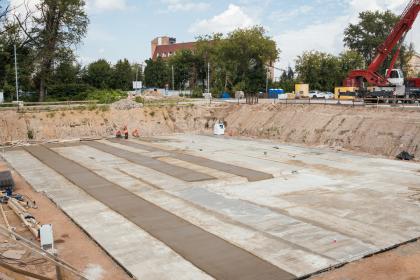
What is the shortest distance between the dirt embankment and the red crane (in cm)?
793

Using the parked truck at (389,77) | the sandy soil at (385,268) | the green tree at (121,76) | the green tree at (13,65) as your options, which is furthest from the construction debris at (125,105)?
the sandy soil at (385,268)

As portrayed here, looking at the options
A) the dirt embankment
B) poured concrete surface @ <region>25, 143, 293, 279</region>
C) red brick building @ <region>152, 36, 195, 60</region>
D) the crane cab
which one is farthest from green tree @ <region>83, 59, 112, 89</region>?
red brick building @ <region>152, 36, 195, 60</region>

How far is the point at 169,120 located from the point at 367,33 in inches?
2187

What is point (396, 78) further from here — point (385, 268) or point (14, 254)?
point (14, 254)

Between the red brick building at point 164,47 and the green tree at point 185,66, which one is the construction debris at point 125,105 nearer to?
the green tree at point 185,66

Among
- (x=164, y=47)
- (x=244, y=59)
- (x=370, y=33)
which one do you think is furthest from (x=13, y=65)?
(x=164, y=47)

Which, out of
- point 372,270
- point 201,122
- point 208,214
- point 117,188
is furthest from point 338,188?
point 201,122

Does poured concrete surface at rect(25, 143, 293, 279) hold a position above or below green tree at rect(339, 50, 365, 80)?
below

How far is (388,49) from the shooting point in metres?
40.1

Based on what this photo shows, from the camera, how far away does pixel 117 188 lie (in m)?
19.3

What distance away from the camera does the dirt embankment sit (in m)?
29.9

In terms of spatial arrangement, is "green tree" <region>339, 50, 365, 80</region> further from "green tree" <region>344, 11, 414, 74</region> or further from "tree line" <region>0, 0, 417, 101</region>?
"green tree" <region>344, 11, 414, 74</region>

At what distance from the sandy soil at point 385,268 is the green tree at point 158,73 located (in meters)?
82.1

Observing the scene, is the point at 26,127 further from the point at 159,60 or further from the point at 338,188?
the point at 159,60
